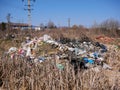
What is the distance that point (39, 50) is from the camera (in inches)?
375

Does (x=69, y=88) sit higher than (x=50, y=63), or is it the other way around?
(x=50, y=63)

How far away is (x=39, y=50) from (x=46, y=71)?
585cm

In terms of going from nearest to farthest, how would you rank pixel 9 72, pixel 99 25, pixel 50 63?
pixel 50 63 → pixel 9 72 → pixel 99 25

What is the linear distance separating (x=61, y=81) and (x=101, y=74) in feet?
2.14

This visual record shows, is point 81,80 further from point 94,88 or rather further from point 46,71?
point 46,71

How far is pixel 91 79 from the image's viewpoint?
320cm

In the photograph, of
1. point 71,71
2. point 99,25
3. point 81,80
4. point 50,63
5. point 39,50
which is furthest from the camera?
point 99,25

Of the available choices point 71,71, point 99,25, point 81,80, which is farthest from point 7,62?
point 99,25

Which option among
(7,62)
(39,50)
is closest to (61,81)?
(7,62)

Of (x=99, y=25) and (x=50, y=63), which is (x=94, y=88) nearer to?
(x=50, y=63)

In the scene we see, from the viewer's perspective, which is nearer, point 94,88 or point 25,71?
point 94,88

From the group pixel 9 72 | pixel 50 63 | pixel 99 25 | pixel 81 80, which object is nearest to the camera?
pixel 81 80

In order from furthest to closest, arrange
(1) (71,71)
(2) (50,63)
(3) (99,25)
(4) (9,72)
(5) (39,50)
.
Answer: (3) (99,25)
(5) (39,50)
(4) (9,72)
(2) (50,63)
(1) (71,71)

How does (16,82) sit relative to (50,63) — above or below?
below
